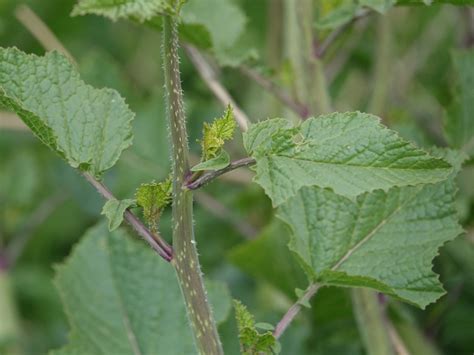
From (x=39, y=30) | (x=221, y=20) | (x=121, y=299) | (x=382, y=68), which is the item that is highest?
(x=39, y=30)

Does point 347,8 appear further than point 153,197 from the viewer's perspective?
Yes

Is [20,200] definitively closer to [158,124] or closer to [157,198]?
[158,124]

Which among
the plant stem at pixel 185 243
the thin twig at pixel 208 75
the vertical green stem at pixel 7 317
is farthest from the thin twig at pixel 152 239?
the vertical green stem at pixel 7 317

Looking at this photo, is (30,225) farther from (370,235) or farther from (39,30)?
(370,235)

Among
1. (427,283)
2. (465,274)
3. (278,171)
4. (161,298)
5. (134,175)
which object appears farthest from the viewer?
(134,175)

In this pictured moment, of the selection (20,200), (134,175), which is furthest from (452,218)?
(20,200)

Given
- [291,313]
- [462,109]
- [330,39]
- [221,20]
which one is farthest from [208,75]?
[291,313]
